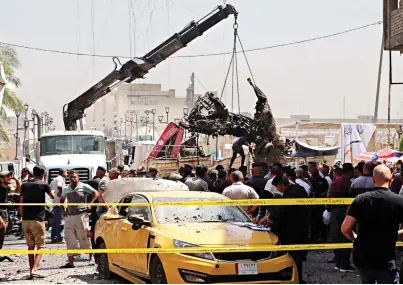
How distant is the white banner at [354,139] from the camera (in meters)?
23.5

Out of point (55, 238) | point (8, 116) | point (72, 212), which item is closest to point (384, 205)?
point (72, 212)

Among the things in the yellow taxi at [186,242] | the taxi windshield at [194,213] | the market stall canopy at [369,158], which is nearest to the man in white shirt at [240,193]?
the yellow taxi at [186,242]

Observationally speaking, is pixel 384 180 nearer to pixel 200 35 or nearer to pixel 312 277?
pixel 312 277

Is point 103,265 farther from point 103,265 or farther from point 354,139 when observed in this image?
point 354,139

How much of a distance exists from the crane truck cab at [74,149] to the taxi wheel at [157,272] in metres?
15.7

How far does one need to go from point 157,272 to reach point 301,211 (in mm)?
2119

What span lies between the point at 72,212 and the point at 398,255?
5.73 metres

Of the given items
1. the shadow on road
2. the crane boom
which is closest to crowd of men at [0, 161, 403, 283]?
the shadow on road

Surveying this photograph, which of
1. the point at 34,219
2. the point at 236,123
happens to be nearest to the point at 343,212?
the point at 34,219

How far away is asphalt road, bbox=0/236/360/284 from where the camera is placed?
1104cm

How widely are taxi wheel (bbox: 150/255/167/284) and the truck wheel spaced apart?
2119 millimetres

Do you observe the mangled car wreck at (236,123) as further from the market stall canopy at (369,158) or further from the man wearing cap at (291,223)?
the man wearing cap at (291,223)

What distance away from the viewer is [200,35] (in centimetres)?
2889

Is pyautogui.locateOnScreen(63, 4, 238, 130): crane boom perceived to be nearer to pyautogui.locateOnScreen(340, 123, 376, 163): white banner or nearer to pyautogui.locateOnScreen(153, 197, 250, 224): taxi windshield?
pyautogui.locateOnScreen(340, 123, 376, 163): white banner
